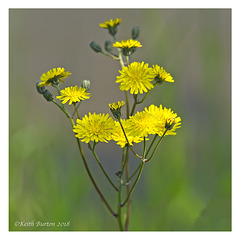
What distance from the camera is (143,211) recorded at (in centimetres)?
165

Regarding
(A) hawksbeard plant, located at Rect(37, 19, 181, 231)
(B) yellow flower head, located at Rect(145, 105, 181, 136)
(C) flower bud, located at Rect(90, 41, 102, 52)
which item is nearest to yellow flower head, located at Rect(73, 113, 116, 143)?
(A) hawksbeard plant, located at Rect(37, 19, 181, 231)

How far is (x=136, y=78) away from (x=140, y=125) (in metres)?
0.13

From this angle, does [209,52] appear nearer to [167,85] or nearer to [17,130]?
[167,85]

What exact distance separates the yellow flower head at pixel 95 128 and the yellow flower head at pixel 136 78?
0.11 m

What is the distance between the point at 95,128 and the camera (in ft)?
3.29

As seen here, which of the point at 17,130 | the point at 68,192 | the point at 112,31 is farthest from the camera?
the point at 17,130

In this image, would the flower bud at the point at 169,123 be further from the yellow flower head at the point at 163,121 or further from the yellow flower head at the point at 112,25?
the yellow flower head at the point at 112,25

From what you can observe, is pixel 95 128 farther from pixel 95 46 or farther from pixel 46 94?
pixel 95 46

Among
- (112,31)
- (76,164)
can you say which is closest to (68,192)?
(76,164)

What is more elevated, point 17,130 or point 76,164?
point 17,130

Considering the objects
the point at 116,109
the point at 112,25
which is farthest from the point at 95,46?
the point at 116,109

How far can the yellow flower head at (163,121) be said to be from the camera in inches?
38.2

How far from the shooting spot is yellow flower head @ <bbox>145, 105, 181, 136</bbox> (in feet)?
3.18

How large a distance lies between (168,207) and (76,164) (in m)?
0.46
